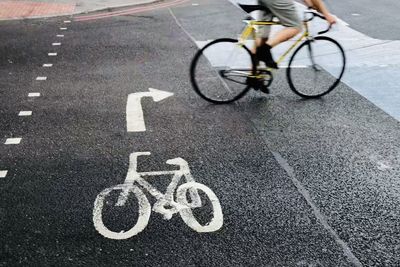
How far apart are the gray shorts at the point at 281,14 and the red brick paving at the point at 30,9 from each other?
24.1 ft

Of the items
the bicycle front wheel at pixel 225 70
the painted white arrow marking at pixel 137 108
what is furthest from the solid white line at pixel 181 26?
the painted white arrow marking at pixel 137 108

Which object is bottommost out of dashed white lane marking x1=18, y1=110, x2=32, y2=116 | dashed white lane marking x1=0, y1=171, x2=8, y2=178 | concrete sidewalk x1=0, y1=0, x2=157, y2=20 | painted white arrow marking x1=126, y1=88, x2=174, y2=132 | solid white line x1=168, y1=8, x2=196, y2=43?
solid white line x1=168, y1=8, x2=196, y2=43

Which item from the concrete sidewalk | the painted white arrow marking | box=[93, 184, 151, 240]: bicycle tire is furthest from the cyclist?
the concrete sidewalk

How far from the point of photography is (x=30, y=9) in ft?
40.0

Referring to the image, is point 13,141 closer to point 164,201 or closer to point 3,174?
point 3,174

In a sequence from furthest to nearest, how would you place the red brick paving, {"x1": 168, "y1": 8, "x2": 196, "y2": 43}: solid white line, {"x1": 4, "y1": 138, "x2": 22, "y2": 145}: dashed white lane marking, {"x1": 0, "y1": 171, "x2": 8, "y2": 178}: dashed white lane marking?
the red brick paving → {"x1": 168, "y1": 8, "x2": 196, "y2": 43}: solid white line → {"x1": 4, "y1": 138, "x2": 22, "y2": 145}: dashed white lane marking → {"x1": 0, "y1": 171, "x2": 8, "y2": 178}: dashed white lane marking

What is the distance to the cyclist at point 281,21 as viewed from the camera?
238 inches

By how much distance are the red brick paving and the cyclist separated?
7.35 m

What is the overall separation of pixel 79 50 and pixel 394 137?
19.9 ft

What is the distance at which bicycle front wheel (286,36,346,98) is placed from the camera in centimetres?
659

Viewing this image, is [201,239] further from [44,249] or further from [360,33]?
[360,33]

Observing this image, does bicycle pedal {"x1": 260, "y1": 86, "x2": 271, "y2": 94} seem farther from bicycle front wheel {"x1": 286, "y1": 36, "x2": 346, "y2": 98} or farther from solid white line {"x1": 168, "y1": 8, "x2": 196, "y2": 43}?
solid white line {"x1": 168, "y1": 8, "x2": 196, "y2": 43}

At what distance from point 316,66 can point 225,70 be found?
4.90 ft

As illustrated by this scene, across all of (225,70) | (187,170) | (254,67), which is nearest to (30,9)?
(225,70)
